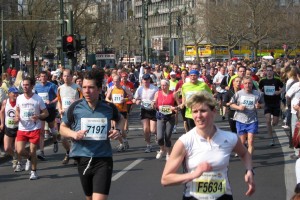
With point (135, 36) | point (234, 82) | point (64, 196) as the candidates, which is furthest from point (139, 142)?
point (135, 36)

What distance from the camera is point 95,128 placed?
6.55 meters

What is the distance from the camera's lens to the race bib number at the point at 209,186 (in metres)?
4.82

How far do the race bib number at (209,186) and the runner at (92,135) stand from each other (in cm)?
172

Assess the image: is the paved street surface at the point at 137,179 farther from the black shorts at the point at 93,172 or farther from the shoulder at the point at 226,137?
the shoulder at the point at 226,137

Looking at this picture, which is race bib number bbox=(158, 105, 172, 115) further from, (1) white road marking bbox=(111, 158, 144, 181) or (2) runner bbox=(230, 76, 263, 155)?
(2) runner bbox=(230, 76, 263, 155)

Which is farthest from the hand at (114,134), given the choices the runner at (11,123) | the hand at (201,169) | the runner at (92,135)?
the runner at (11,123)

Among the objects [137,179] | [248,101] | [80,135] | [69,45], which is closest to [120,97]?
[248,101]

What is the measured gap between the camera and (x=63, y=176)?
34.7 feet

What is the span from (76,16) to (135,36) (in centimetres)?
5020

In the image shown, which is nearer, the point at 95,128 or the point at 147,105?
the point at 95,128

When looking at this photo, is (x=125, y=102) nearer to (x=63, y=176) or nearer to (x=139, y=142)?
(x=139, y=142)

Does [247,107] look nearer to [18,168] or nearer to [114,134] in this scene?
[18,168]

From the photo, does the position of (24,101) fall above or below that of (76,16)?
below

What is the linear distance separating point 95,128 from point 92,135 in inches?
3.4
